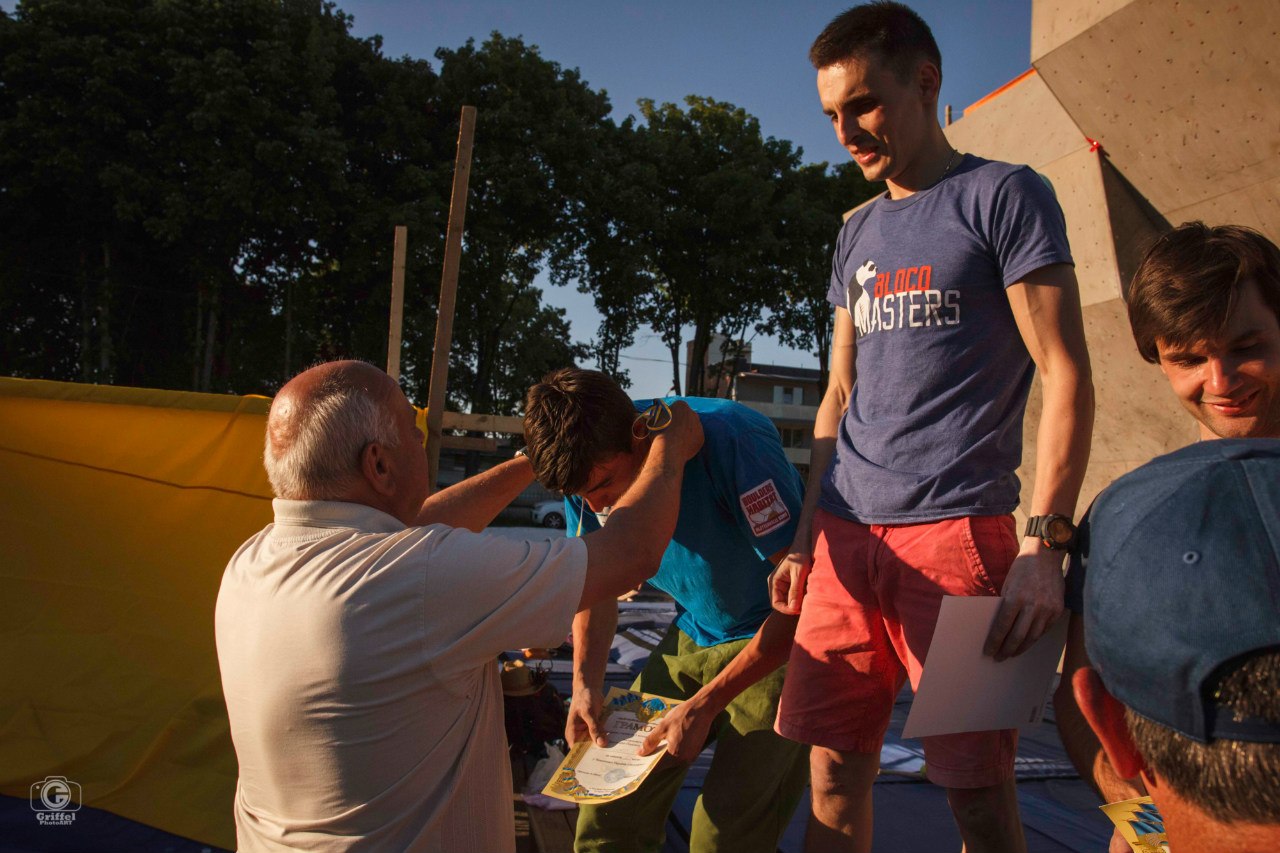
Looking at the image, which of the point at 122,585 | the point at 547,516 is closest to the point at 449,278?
the point at 122,585

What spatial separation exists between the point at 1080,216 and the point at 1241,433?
494cm

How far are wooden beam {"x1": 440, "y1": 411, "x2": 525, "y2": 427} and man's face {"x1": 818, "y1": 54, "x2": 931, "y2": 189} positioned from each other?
4005mm

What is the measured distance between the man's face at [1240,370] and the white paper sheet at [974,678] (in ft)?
1.35

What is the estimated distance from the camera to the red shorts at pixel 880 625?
1509mm

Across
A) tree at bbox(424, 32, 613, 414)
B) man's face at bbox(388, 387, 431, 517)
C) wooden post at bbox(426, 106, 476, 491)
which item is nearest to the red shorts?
man's face at bbox(388, 387, 431, 517)

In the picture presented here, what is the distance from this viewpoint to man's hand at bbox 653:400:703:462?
1.95 metres

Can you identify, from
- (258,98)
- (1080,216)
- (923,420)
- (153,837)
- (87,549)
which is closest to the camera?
(923,420)

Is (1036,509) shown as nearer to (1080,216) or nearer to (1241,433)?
(1241,433)

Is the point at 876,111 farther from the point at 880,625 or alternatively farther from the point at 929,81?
the point at 880,625

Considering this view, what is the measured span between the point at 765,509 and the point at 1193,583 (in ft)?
4.99

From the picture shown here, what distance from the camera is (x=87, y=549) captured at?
374cm

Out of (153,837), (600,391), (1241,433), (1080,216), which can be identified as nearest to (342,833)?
(600,391)

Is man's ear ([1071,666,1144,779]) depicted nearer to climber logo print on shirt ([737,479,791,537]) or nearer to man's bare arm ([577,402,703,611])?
man's bare arm ([577,402,703,611])

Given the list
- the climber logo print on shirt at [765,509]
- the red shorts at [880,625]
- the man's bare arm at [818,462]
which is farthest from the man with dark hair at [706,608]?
the red shorts at [880,625]
